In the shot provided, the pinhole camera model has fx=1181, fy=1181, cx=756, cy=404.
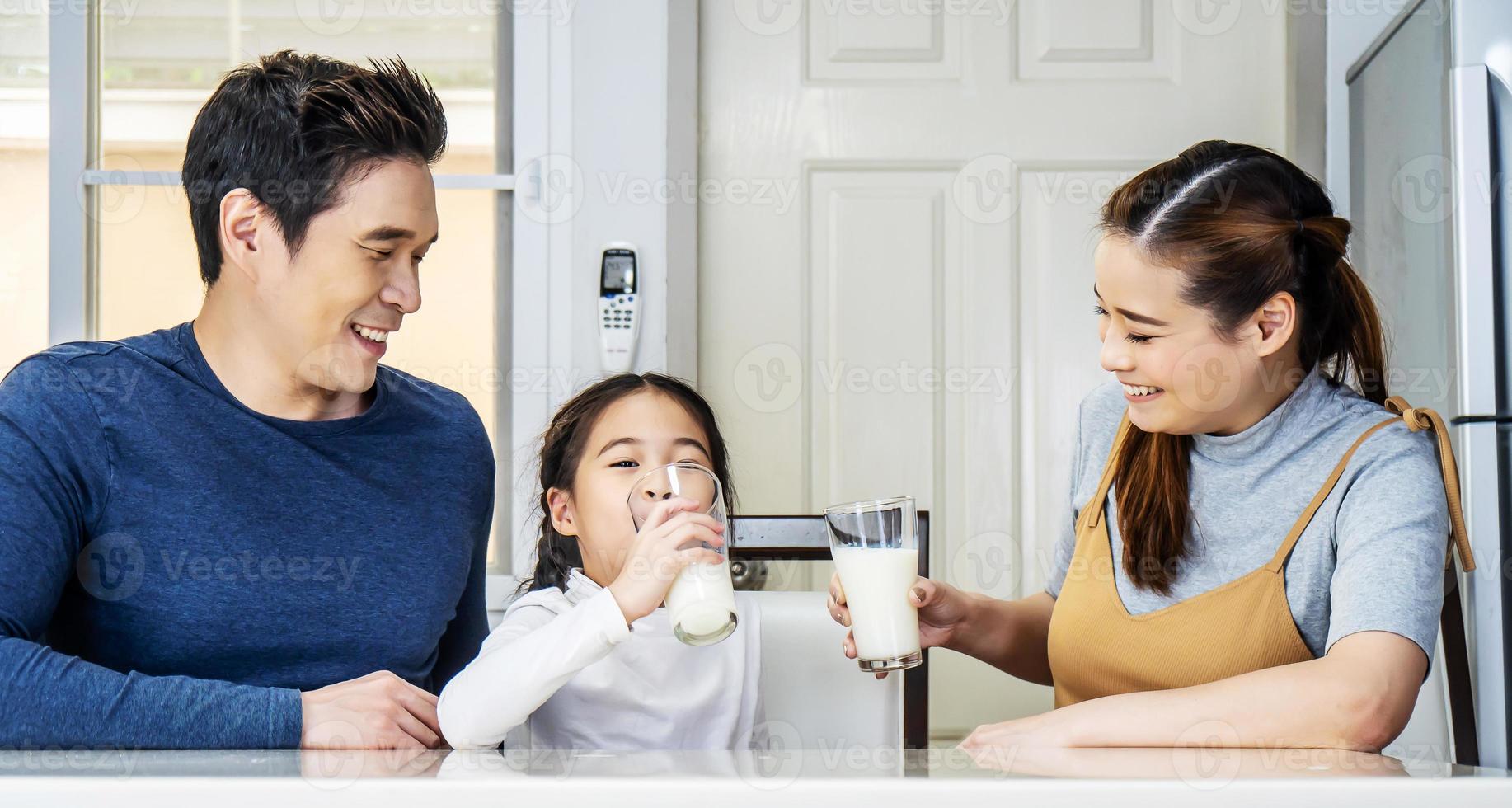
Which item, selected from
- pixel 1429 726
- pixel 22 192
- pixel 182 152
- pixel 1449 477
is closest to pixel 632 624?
pixel 1449 477

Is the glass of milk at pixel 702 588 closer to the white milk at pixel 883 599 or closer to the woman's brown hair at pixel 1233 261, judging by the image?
the white milk at pixel 883 599

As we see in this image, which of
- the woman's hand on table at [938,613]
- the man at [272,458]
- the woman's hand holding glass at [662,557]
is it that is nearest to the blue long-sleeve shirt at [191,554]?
the man at [272,458]

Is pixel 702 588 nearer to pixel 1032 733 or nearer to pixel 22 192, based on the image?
pixel 1032 733

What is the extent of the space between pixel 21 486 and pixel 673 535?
58 centimetres

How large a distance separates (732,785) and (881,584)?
1.94 feet

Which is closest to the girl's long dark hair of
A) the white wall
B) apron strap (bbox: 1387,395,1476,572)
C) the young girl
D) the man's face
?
the young girl

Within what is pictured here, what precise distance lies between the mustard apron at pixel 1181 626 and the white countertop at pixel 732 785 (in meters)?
0.58

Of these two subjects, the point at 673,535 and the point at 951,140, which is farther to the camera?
the point at 951,140

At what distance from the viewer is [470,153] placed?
2.51 meters

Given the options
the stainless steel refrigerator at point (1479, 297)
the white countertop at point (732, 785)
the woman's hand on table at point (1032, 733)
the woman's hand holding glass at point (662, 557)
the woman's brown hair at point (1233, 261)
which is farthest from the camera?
the stainless steel refrigerator at point (1479, 297)

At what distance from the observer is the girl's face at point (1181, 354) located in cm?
125

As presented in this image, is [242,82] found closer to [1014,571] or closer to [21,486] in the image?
[21,486]

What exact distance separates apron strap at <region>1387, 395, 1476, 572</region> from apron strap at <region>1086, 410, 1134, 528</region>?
292mm

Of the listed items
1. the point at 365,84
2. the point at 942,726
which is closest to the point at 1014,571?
the point at 942,726
